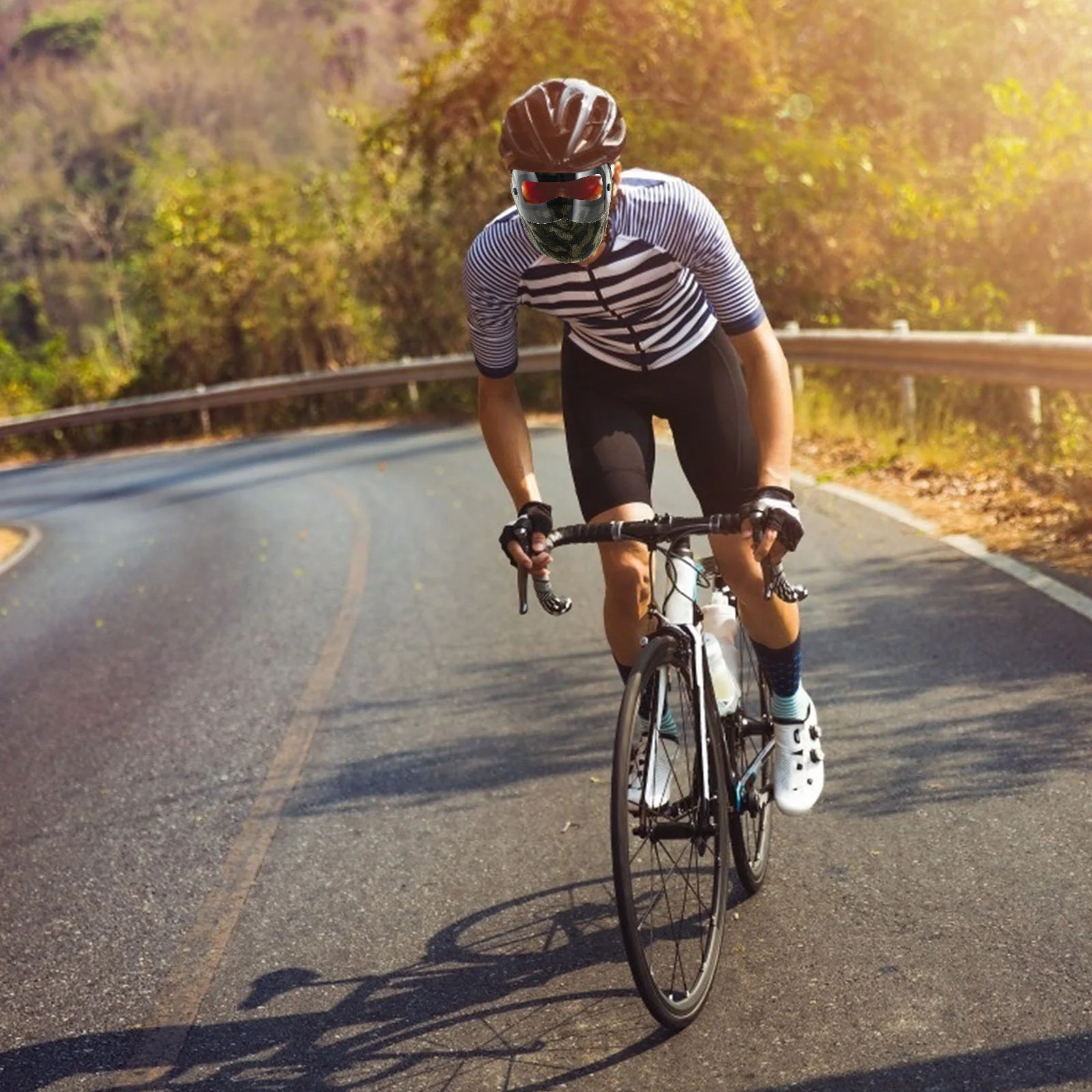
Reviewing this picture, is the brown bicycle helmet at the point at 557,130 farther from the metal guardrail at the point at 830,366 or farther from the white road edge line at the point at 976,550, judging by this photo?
the metal guardrail at the point at 830,366

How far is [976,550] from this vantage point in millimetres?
9328

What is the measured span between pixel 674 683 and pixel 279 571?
8119 millimetres

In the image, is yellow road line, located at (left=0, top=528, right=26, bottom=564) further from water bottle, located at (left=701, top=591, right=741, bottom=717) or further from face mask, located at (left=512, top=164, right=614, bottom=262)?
face mask, located at (left=512, top=164, right=614, bottom=262)

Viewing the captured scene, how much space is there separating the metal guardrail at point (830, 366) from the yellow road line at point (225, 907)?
16.8 feet

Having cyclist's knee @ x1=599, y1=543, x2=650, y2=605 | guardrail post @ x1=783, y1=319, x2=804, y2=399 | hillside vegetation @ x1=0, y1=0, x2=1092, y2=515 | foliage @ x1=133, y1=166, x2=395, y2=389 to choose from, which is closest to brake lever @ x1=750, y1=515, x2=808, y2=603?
cyclist's knee @ x1=599, y1=543, x2=650, y2=605

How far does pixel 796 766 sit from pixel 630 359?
1.31m

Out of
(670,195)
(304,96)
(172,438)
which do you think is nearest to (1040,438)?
(670,195)

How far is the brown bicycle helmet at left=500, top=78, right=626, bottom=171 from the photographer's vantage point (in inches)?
146

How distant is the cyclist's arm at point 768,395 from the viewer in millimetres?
4090

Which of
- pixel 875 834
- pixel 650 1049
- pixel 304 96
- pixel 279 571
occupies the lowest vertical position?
pixel 304 96

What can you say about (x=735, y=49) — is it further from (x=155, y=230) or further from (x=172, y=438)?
(x=155, y=230)

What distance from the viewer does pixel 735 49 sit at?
22.3 m

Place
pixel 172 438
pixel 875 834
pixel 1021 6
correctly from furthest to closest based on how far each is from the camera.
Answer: pixel 172 438, pixel 1021 6, pixel 875 834

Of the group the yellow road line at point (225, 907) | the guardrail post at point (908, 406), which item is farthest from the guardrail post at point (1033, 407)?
the yellow road line at point (225, 907)
